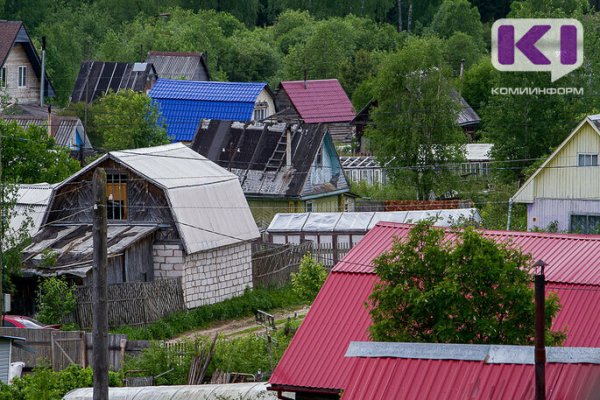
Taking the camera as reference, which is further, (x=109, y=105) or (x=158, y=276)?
(x=109, y=105)

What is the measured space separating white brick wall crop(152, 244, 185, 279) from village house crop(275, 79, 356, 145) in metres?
33.9

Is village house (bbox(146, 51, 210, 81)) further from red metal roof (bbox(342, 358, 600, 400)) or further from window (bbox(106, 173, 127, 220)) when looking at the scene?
red metal roof (bbox(342, 358, 600, 400))

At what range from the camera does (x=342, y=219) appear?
43.8 meters

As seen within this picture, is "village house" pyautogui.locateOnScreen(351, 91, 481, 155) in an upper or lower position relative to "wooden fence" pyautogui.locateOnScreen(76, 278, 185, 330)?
upper

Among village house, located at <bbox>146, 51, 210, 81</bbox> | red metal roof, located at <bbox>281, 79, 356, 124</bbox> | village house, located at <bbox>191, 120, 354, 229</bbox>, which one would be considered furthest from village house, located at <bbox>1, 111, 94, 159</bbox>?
red metal roof, located at <bbox>281, 79, 356, 124</bbox>

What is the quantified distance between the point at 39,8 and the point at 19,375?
77.0m

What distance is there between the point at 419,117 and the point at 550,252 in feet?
93.5

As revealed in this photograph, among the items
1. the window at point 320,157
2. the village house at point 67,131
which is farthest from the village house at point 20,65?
the window at point 320,157

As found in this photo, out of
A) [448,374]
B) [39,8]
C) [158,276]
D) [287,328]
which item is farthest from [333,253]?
[39,8]

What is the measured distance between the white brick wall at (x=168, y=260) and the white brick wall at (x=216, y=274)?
5.1 inches

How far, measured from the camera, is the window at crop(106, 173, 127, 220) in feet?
118

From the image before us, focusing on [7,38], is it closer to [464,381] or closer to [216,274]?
[216,274]

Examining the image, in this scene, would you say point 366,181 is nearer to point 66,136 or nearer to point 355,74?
point 66,136

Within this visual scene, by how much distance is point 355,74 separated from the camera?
269 ft
